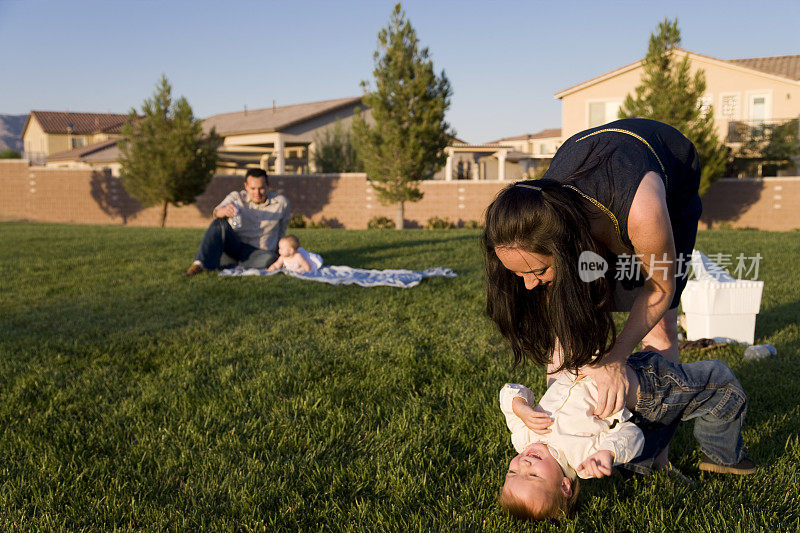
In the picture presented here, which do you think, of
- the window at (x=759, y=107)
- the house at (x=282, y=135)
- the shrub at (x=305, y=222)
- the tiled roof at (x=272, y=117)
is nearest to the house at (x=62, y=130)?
the tiled roof at (x=272, y=117)

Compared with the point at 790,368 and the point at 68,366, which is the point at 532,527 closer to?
the point at 790,368

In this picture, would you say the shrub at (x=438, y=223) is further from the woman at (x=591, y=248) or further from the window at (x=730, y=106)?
the woman at (x=591, y=248)

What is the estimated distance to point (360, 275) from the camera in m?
8.31

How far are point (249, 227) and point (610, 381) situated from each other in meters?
7.73

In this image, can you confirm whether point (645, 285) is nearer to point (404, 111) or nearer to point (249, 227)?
point (249, 227)

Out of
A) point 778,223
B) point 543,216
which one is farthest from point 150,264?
point 778,223

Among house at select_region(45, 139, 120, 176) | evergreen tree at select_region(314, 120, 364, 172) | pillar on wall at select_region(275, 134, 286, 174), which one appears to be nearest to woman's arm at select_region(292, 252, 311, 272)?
pillar on wall at select_region(275, 134, 286, 174)

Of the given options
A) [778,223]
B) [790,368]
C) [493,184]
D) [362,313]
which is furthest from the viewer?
[493,184]

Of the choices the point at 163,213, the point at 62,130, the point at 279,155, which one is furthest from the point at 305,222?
the point at 62,130

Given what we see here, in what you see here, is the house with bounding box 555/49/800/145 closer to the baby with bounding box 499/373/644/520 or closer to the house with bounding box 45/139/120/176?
the baby with bounding box 499/373/644/520

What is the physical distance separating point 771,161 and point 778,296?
79.5 feet

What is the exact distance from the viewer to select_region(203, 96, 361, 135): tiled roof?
3390cm

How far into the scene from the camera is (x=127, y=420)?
3545 millimetres

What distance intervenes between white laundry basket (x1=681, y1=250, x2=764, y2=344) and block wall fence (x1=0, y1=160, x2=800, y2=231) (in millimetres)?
15991
